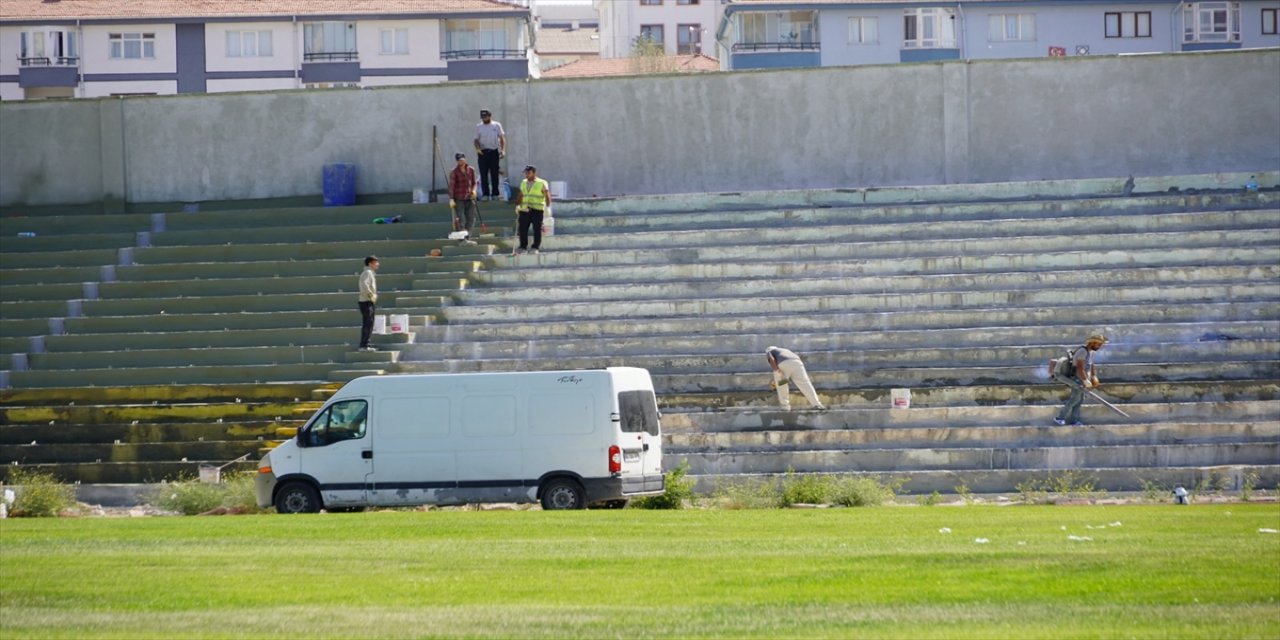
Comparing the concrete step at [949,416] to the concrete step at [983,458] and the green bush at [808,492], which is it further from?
the green bush at [808,492]

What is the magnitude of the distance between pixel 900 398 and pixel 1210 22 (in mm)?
63601

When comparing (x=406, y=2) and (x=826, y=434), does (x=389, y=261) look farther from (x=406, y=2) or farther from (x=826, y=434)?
(x=406, y=2)

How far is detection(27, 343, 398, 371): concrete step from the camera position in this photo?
92.9 ft

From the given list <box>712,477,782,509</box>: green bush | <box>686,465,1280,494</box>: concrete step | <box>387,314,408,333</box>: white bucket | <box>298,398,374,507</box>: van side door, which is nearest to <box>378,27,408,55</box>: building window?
<box>387,314,408,333</box>: white bucket

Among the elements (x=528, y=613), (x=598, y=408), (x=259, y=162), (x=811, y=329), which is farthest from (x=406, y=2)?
(x=528, y=613)

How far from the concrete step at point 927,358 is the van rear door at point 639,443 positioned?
504 centimetres

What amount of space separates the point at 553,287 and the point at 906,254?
19.8 feet

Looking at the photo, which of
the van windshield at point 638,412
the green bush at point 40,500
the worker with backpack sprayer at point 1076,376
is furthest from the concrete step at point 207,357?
the worker with backpack sprayer at point 1076,376

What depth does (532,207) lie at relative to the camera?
30516 mm

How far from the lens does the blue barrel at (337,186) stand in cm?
3547

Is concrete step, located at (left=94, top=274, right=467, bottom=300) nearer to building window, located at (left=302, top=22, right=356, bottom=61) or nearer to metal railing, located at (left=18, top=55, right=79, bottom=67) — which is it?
building window, located at (left=302, top=22, right=356, bottom=61)

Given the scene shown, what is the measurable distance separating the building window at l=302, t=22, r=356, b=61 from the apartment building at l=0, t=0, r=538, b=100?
45 millimetres

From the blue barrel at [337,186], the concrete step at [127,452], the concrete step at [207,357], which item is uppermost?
the blue barrel at [337,186]

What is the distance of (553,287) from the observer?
2978 centimetres
